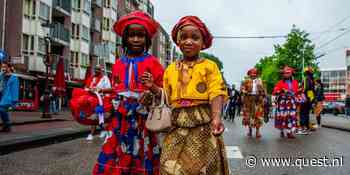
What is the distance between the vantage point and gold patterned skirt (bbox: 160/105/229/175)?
11.1 ft

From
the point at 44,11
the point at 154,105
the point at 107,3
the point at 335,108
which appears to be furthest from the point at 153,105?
the point at 107,3

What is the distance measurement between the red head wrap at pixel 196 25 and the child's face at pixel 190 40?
3 cm

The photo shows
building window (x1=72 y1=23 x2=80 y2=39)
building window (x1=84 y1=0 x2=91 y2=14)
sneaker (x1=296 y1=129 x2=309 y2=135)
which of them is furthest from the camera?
building window (x1=84 y1=0 x2=91 y2=14)

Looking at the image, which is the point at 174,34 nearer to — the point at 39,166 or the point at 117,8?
the point at 39,166

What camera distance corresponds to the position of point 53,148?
32.2 ft

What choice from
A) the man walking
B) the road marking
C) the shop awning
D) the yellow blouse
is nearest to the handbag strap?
the yellow blouse

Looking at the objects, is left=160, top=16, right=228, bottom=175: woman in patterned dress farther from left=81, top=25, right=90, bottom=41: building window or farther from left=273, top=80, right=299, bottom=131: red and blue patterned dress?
left=81, top=25, right=90, bottom=41: building window

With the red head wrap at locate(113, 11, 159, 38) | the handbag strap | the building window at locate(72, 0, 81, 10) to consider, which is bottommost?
the handbag strap

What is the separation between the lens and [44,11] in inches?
1549

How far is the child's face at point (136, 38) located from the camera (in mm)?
3803

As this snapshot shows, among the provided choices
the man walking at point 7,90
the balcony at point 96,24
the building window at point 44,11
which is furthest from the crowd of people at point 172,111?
the balcony at point 96,24

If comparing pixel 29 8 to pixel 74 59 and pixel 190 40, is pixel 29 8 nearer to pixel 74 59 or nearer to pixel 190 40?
pixel 74 59

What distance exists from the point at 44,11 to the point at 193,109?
38.2 metres

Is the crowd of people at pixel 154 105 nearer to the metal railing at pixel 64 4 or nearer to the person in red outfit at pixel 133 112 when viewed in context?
the person in red outfit at pixel 133 112
